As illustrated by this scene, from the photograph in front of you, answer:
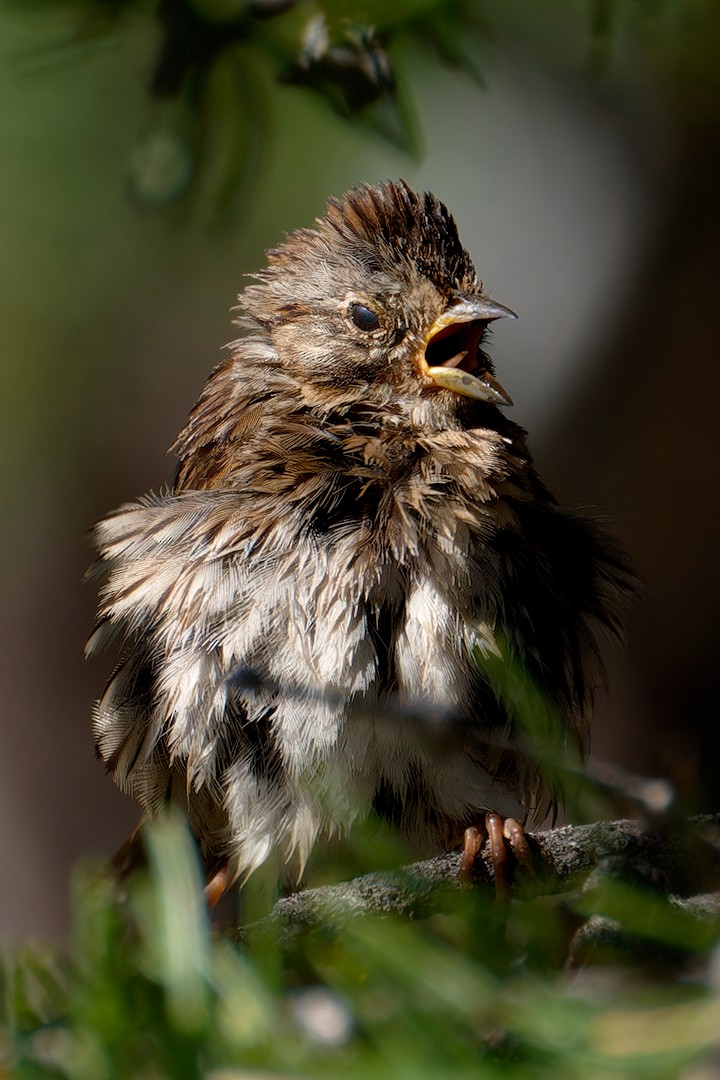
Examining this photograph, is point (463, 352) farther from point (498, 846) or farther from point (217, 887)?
point (217, 887)

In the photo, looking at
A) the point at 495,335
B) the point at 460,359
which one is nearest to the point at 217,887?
the point at 460,359

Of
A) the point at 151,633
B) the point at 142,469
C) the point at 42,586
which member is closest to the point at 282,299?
the point at 151,633

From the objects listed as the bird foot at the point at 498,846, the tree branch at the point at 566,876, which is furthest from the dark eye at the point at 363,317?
the tree branch at the point at 566,876

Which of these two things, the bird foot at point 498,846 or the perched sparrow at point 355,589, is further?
the perched sparrow at point 355,589

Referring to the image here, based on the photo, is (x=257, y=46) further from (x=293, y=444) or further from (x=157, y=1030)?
(x=157, y=1030)

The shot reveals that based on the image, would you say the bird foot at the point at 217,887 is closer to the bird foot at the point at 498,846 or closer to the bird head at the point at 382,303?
the bird foot at the point at 498,846

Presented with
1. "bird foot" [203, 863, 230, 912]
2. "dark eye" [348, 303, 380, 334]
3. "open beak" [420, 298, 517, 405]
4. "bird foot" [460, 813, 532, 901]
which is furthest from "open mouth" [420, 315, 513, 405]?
"bird foot" [203, 863, 230, 912]
